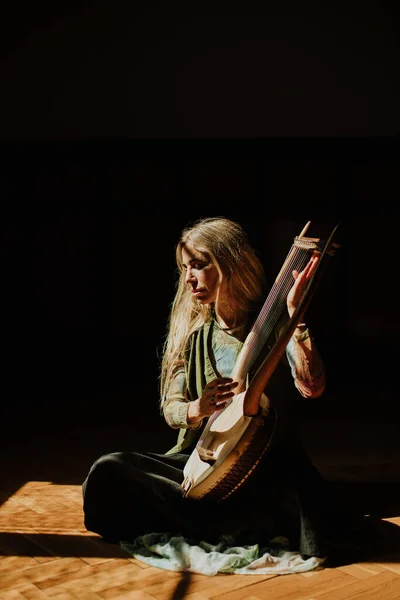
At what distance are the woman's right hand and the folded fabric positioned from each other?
41 cm

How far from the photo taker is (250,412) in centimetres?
210

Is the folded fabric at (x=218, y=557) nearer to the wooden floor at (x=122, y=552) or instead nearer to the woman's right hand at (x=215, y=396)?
the wooden floor at (x=122, y=552)

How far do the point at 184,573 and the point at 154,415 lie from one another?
2.46 m

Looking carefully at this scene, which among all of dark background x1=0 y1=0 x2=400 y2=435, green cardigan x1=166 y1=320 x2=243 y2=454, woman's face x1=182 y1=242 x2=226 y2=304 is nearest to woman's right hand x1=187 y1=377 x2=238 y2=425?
green cardigan x1=166 y1=320 x2=243 y2=454

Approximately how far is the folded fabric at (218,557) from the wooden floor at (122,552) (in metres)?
0.02

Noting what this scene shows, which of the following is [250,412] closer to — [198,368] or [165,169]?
[198,368]

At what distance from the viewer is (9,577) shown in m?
2.19

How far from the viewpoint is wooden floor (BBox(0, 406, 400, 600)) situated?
2.06 metres

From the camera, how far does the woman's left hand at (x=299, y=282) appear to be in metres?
2.03

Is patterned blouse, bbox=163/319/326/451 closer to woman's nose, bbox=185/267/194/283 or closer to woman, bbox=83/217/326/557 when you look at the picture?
woman, bbox=83/217/326/557

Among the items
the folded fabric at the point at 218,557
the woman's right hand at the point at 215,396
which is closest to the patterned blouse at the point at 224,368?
the woman's right hand at the point at 215,396

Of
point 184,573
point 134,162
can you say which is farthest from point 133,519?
point 134,162

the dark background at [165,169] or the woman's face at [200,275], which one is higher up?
the dark background at [165,169]

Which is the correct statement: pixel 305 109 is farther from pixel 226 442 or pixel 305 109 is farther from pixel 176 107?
pixel 226 442
